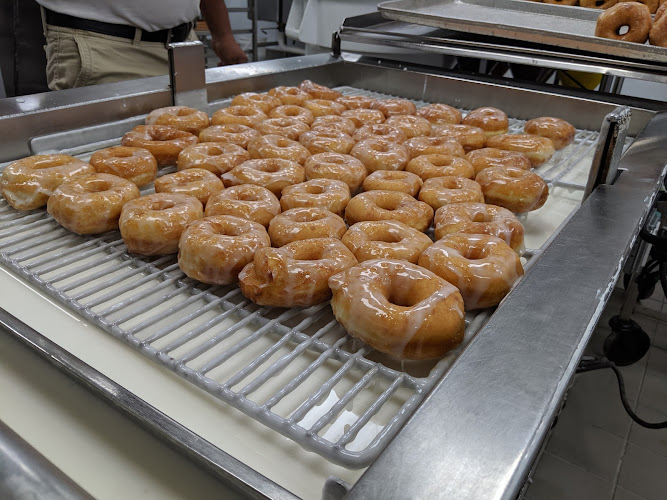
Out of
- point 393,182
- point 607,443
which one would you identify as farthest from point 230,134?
point 607,443

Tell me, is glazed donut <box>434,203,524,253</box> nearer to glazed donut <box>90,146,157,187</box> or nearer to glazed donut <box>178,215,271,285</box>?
glazed donut <box>178,215,271,285</box>

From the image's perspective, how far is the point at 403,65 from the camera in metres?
2.64

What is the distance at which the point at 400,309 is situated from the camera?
1010 mm

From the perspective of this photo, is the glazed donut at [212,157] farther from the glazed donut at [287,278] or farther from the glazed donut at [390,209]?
the glazed donut at [287,278]

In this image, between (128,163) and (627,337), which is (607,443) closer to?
(627,337)

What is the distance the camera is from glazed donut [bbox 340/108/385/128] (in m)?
2.18

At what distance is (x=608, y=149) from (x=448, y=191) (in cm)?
42

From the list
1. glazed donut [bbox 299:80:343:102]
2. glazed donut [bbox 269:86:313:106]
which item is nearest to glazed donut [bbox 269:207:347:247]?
glazed donut [bbox 269:86:313:106]

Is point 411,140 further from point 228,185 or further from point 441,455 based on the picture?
point 441,455

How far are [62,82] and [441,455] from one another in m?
2.84

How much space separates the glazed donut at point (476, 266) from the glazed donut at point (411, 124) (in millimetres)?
908

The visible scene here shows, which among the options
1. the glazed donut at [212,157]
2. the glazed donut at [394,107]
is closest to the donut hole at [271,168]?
the glazed donut at [212,157]

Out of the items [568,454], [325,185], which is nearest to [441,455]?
[325,185]

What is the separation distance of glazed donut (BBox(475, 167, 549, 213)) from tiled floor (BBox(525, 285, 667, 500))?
2.32ft
